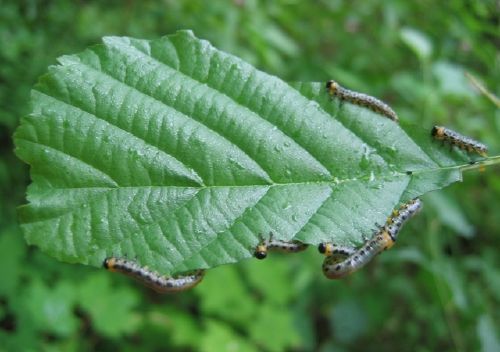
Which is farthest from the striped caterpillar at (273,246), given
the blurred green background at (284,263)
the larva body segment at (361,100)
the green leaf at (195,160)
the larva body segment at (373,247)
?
the blurred green background at (284,263)

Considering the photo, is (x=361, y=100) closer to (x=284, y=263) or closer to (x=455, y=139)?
(x=455, y=139)

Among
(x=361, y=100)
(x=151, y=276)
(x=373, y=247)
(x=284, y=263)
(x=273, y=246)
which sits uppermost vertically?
(x=361, y=100)

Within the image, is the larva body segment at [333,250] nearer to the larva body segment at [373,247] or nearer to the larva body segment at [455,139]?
the larva body segment at [373,247]

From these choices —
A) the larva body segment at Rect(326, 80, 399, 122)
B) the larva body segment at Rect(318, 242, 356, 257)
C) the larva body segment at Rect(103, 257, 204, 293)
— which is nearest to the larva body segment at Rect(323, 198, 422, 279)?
the larva body segment at Rect(318, 242, 356, 257)

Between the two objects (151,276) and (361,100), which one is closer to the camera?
(151,276)

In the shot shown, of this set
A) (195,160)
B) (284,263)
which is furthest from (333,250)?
(284,263)

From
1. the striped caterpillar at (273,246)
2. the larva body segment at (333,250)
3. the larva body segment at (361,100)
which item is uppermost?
the larva body segment at (361,100)
